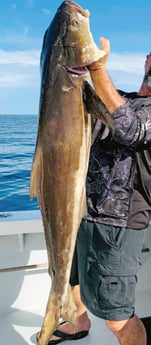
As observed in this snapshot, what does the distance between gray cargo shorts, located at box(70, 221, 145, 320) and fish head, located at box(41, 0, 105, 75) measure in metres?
0.88

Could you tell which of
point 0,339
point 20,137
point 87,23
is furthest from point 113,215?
point 20,137

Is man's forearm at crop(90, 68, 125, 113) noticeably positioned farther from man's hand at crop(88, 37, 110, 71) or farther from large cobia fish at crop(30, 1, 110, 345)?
large cobia fish at crop(30, 1, 110, 345)

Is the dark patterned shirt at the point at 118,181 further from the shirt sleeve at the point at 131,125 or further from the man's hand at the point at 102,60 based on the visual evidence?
the man's hand at the point at 102,60

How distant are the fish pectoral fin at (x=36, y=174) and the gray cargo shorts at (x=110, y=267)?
0.57 meters

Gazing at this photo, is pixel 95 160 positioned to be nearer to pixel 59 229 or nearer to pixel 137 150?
pixel 137 150

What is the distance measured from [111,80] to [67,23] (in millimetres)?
334

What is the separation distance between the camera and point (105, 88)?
171 cm

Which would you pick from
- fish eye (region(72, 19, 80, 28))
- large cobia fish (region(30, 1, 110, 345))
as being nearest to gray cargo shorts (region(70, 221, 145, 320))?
large cobia fish (region(30, 1, 110, 345))

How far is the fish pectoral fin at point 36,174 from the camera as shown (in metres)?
1.55

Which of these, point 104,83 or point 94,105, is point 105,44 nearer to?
point 104,83

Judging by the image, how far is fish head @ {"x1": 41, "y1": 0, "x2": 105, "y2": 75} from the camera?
148 centimetres

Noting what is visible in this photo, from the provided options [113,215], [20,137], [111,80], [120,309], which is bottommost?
[20,137]

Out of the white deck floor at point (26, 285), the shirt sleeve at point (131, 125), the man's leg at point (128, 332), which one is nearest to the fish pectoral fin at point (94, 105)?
the shirt sleeve at point (131, 125)

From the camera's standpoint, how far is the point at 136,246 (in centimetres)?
213
